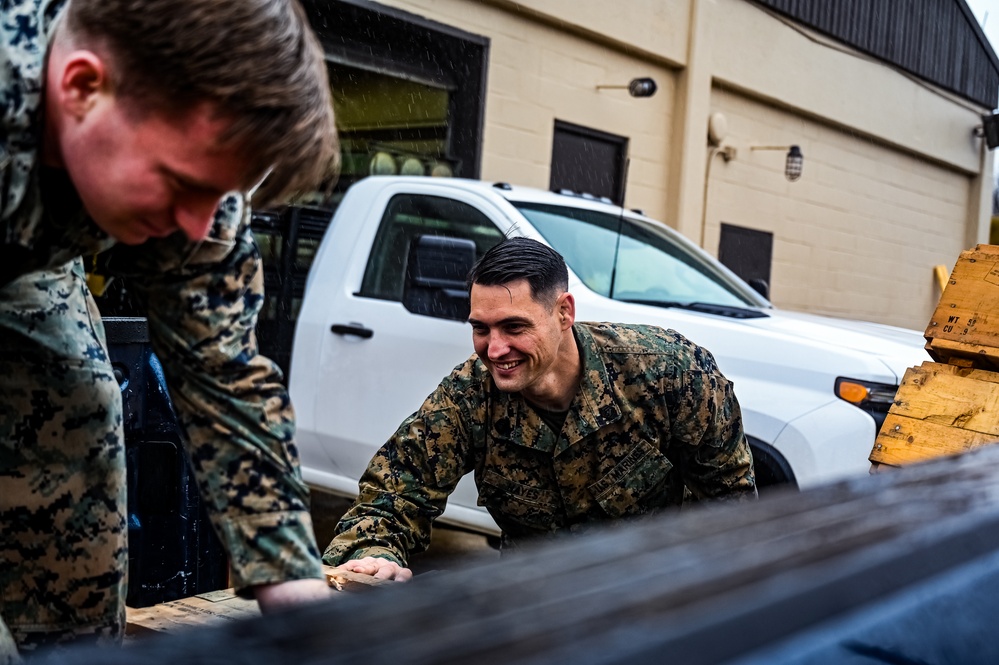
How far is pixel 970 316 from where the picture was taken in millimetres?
3732

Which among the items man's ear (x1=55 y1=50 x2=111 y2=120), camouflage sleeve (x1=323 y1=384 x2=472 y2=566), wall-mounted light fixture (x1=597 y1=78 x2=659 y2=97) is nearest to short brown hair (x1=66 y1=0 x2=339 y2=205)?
Answer: man's ear (x1=55 y1=50 x2=111 y2=120)

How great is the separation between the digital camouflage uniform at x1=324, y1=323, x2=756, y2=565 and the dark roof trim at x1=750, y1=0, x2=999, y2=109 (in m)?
8.50

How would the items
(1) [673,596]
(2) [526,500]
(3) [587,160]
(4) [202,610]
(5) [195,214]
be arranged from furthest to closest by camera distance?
(3) [587,160], (2) [526,500], (4) [202,610], (5) [195,214], (1) [673,596]

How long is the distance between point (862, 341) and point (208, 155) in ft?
11.4

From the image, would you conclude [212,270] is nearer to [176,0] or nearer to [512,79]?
[176,0]

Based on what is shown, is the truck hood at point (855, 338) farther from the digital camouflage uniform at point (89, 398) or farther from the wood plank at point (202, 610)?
the digital camouflage uniform at point (89, 398)

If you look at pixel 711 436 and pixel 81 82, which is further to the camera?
pixel 711 436

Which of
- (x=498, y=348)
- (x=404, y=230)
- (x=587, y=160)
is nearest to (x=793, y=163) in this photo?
(x=587, y=160)

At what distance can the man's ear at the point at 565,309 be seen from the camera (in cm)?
314

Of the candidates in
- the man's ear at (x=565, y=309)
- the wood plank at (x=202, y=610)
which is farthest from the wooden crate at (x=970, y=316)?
the wood plank at (x=202, y=610)

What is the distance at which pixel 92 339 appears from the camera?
185 centimetres

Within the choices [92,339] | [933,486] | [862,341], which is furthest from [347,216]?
[933,486]

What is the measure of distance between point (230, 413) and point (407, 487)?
130cm

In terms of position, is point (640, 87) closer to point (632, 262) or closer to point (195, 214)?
point (632, 262)
